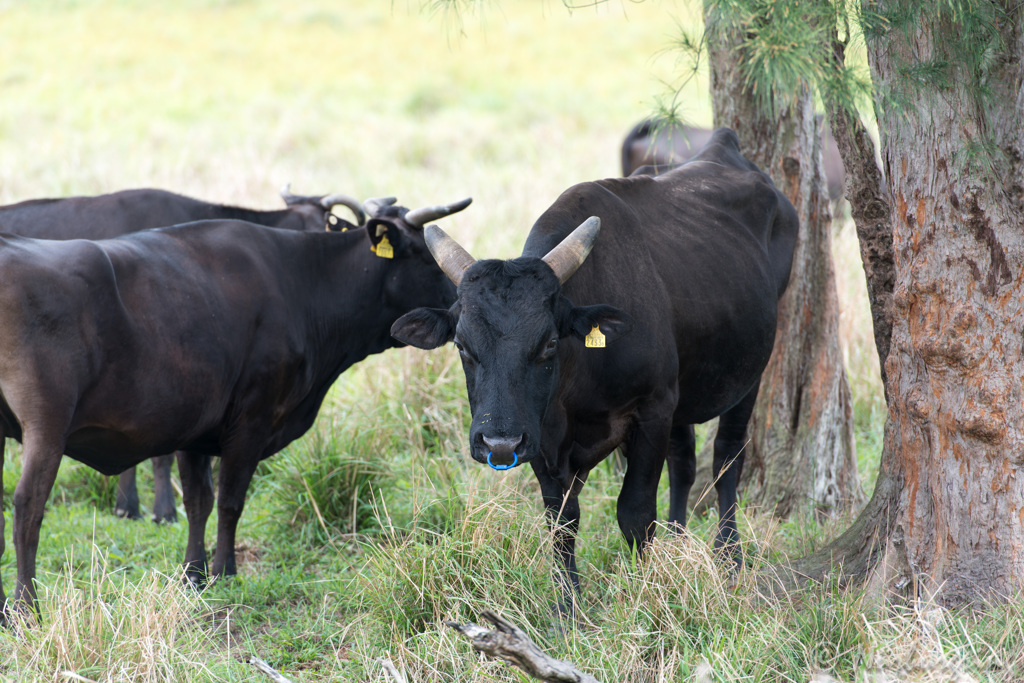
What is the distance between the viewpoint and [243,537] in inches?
243

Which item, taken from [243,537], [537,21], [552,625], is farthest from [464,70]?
[552,625]

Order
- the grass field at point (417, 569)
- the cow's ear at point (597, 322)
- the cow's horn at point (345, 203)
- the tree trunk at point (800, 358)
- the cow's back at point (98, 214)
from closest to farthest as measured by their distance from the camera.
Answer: the grass field at point (417, 569)
the cow's ear at point (597, 322)
the tree trunk at point (800, 358)
the cow's back at point (98, 214)
the cow's horn at point (345, 203)

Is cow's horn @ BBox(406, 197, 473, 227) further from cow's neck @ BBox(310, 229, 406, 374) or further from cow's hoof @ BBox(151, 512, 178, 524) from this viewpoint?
cow's hoof @ BBox(151, 512, 178, 524)

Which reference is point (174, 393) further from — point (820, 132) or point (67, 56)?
point (67, 56)

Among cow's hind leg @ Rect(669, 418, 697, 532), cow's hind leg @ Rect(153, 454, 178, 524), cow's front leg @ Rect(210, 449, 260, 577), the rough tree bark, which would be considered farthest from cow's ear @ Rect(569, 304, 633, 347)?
cow's hind leg @ Rect(153, 454, 178, 524)

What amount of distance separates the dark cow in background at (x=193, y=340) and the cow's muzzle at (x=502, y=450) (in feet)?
6.44

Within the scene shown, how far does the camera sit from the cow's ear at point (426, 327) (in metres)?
4.51

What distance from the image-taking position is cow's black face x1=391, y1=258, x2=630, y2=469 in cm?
385

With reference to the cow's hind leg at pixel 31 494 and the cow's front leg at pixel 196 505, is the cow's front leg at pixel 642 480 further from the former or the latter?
the cow's hind leg at pixel 31 494

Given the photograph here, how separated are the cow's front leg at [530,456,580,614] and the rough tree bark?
146 cm

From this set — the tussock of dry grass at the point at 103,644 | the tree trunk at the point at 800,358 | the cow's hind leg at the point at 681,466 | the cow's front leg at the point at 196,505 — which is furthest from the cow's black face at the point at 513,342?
the tree trunk at the point at 800,358

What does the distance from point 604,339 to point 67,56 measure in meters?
28.8

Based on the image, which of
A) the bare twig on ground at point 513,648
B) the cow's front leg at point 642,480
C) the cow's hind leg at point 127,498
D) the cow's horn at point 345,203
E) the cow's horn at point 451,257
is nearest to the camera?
the bare twig on ground at point 513,648

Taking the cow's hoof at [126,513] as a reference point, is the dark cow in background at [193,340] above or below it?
above
